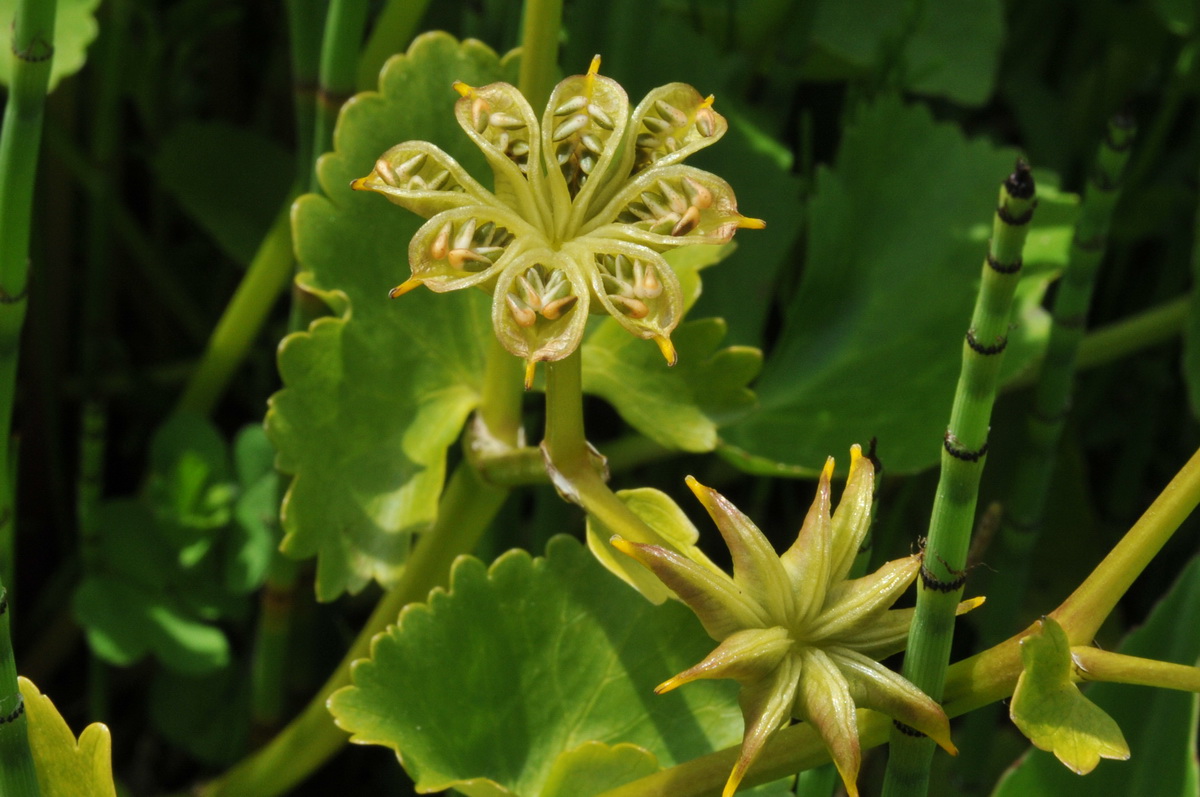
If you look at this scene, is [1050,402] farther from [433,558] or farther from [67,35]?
[67,35]

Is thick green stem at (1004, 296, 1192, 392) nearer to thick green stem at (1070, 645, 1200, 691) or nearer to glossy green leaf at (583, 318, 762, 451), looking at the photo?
glossy green leaf at (583, 318, 762, 451)

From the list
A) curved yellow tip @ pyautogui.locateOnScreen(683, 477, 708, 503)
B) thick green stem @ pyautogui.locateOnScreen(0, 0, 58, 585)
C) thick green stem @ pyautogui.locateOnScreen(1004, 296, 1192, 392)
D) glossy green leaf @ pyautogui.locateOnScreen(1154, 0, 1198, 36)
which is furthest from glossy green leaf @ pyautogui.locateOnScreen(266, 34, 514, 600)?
glossy green leaf @ pyautogui.locateOnScreen(1154, 0, 1198, 36)

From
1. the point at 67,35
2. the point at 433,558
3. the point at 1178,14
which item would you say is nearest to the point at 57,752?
the point at 433,558

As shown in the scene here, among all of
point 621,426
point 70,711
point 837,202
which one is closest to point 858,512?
point 837,202

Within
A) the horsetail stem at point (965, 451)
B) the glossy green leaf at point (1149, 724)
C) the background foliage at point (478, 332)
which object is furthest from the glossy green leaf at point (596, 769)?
the glossy green leaf at point (1149, 724)

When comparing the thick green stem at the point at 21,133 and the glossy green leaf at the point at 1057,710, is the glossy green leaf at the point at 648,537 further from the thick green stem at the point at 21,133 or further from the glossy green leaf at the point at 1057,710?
the thick green stem at the point at 21,133

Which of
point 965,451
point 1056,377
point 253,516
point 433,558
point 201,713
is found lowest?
point 201,713
